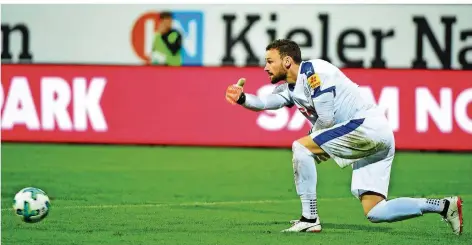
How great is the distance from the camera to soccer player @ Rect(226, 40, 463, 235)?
8203 millimetres

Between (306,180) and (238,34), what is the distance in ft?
29.8

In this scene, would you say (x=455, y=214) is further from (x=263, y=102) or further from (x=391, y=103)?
(x=391, y=103)

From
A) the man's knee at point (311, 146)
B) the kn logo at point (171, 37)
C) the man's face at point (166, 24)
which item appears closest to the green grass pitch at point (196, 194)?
the man's knee at point (311, 146)

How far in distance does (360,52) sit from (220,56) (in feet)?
7.29

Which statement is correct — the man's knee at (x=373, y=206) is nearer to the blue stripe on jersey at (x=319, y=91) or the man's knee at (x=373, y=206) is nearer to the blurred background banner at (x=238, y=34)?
the blue stripe on jersey at (x=319, y=91)

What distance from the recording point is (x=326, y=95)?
820cm

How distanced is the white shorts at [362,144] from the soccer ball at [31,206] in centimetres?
220

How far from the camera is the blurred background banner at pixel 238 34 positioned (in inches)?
674

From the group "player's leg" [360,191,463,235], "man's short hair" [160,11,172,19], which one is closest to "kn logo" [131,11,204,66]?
"man's short hair" [160,11,172,19]

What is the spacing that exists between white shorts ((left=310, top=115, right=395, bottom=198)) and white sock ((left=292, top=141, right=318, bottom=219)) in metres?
0.14

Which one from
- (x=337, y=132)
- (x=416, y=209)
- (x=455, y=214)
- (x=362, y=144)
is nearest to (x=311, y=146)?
(x=337, y=132)

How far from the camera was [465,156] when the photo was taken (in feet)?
52.0

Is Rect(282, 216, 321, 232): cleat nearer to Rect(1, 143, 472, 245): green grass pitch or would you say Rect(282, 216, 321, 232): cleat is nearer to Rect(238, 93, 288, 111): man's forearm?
Rect(1, 143, 472, 245): green grass pitch

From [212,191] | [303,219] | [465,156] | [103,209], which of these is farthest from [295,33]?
[303,219]
